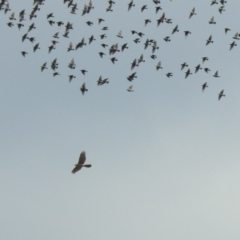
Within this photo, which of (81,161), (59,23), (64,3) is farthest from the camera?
(59,23)

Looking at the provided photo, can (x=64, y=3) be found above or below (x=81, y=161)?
above

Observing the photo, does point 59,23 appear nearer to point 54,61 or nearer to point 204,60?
point 54,61

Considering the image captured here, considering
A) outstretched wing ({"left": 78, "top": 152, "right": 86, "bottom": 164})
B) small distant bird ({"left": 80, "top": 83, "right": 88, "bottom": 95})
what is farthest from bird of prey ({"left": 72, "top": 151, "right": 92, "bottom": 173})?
small distant bird ({"left": 80, "top": 83, "right": 88, "bottom": 95})

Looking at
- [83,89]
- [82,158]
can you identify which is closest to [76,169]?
[82,158]

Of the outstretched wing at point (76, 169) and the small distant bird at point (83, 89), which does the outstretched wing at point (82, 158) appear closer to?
the outstretched wing at point (76, 169)

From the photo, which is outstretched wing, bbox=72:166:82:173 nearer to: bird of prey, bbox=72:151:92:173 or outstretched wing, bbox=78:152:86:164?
bird of prey, bbox=72:151:92:173

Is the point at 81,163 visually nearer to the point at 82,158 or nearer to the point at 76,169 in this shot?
the point at 82,158

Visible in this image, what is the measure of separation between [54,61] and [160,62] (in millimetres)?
11946

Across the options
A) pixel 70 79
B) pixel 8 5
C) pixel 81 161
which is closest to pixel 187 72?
pixel 70 79

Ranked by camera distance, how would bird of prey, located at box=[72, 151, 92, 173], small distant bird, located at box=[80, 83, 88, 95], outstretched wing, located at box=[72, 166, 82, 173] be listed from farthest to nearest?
small distant bird, located at box=[80, 83, 88, 95], bird of prey, located at box=[72, 151, 92, 173], outstretched wing, located at box=[72, 166, 82, 173]

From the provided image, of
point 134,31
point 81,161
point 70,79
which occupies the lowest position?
point 81,161

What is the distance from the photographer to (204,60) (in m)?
134

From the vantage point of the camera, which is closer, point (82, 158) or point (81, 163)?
point (81, 163)

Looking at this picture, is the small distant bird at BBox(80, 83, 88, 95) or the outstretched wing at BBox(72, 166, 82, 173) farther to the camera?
the small distant bird at BBox(80, 83, 88, 95)
